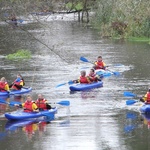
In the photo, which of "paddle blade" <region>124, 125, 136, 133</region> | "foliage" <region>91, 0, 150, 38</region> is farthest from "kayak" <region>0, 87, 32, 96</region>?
"foliage" <region>91, 0, 150, 38</region>

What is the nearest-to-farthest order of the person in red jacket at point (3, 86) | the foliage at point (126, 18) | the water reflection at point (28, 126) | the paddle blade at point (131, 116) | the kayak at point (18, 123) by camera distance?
the water reflection at point (28, 126), the kayak at point (18, 123), the paddle blade at point (131, 116), the person in red jacket at point (3, 86), the foliage at point (126, 18)

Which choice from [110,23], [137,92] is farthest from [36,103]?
[110,23]

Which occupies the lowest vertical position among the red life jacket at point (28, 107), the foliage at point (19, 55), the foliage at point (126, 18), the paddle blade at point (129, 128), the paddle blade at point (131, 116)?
the paddle blade at point (129, 128)

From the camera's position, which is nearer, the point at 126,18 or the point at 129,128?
the point at 129,128

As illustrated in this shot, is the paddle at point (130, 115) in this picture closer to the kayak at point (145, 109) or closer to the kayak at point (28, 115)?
the kayak at point (145, 109)

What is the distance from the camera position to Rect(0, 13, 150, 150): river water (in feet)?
60.7

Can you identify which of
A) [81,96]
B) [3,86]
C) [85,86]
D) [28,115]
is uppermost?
[3,86]

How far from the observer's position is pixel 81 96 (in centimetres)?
2670

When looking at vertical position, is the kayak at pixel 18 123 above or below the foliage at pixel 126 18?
below

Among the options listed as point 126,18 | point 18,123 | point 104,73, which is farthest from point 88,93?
point 126,18

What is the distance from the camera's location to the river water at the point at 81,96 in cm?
1852

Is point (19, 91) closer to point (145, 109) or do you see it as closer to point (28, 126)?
point (28, 126)

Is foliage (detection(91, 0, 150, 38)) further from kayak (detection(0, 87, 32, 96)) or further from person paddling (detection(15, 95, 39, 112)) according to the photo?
person paddling (detection(15, 95, 39, 112))

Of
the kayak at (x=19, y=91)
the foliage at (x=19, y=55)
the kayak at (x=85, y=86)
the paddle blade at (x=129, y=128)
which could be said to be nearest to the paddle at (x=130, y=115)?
the paddle blade at (x=129, y=128)
